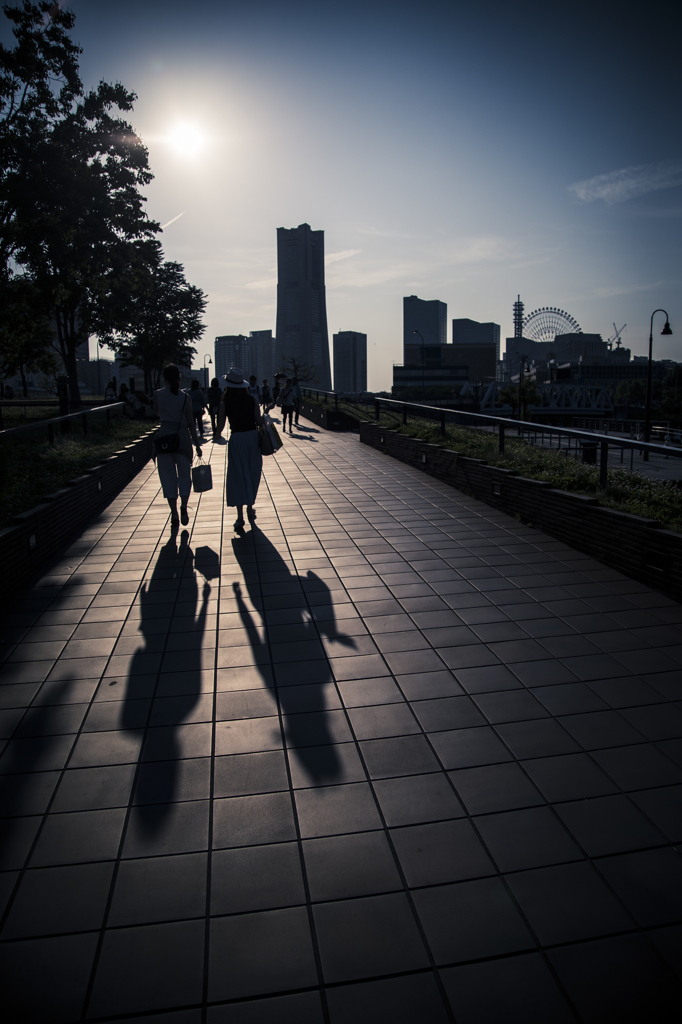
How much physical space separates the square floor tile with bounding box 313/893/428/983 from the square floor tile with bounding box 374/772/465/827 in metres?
0.46

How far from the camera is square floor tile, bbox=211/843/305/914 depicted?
240 cm

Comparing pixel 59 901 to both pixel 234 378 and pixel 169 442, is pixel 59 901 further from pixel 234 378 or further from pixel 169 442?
pixel 234 378

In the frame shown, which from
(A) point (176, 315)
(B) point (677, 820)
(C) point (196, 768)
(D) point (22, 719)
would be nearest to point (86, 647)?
(D) point (22, 719)

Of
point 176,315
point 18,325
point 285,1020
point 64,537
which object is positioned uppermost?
point 176,315

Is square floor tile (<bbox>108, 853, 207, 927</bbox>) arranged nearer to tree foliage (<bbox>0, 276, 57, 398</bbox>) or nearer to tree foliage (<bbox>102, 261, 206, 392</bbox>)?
tree foliage (<bbox>0, 276, 57, 398</bbox>)

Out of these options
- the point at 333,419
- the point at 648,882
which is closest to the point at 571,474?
the point at 648,882

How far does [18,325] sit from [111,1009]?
66.8ft

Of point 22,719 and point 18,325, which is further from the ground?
point 18,325

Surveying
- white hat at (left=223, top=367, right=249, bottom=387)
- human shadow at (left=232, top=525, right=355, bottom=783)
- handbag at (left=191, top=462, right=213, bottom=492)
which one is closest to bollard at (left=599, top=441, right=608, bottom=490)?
human shadow at (left=232, top=525, right=355, bottom=783)

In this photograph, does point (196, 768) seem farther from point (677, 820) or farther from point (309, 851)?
point (677, 820)

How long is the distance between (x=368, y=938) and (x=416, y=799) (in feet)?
2.61

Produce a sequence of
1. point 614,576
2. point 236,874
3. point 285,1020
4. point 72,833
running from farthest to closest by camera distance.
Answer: point 614,576
point 72,833
point 236,874
point 285,1020

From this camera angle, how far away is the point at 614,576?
6.16 meters

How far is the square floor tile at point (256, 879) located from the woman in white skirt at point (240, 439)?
563cm
